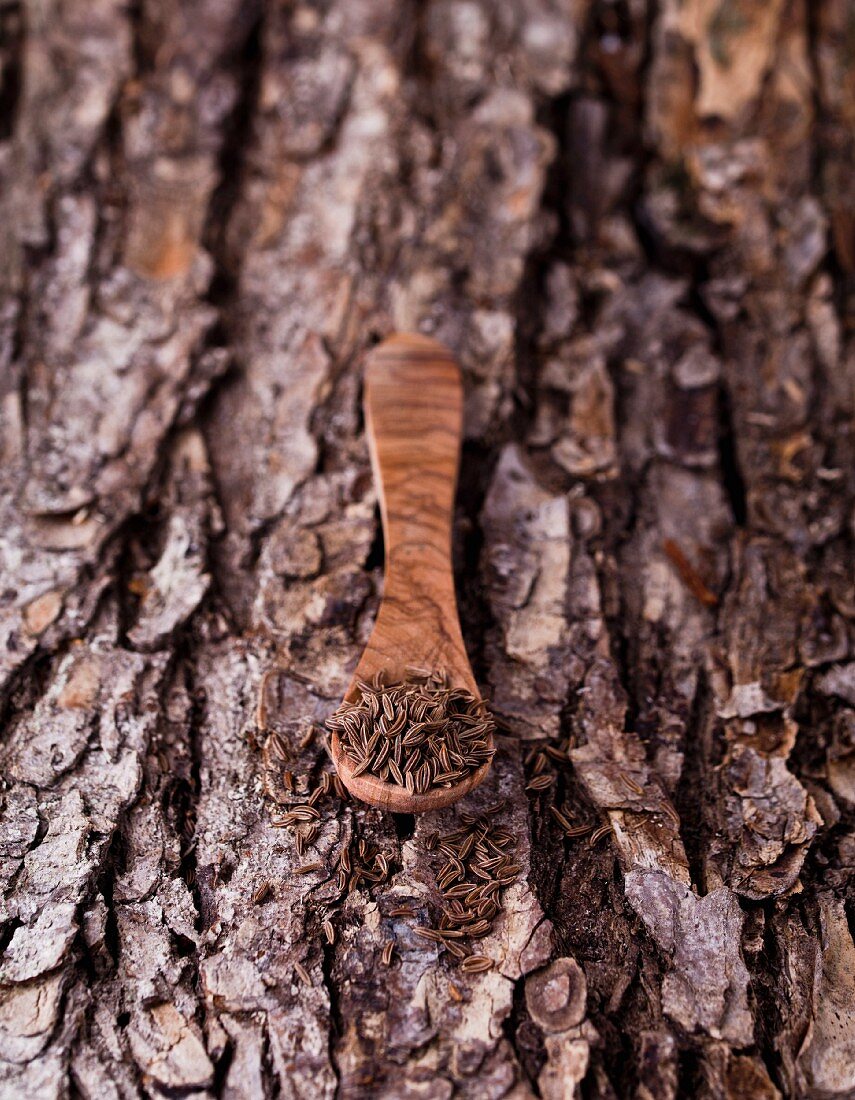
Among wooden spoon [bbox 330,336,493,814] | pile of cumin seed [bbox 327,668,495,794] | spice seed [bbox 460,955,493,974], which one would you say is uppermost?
wooden spoon [bbox 330,336,493,814]

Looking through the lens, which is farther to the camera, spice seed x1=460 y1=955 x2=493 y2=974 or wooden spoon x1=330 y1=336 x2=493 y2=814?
wooden spoon x1=330 y1=336 x2=493 y2=814

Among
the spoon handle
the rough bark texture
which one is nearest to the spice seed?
the rough bark texture

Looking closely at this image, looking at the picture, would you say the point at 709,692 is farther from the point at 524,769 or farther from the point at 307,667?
the point at 307,667

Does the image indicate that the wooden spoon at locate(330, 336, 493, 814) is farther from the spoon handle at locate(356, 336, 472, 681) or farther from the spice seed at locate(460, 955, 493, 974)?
the spice seed at locate(460, 955, 493, 974)

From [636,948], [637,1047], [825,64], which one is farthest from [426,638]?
[825,64]

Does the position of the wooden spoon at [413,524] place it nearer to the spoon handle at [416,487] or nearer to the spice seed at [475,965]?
the spoon handle at [416,487]

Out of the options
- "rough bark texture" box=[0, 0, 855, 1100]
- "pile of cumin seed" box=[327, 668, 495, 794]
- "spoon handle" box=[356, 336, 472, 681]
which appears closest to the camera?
"rough bark texture" box=[0, 0, 855, 1100]

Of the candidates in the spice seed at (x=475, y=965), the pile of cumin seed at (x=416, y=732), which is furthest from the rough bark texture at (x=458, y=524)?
the pile of cumin seed at (x=416, y=732)

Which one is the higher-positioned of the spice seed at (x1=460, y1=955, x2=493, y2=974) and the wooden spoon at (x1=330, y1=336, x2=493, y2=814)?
the wooden spoon at (x1=330, y1=336, x2=493, y2=814)
